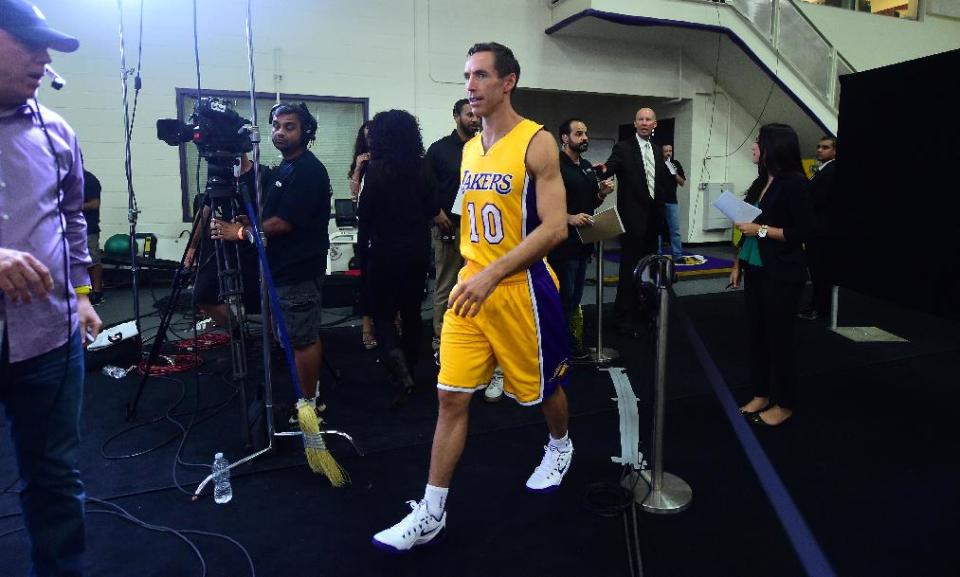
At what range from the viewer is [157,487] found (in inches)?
103

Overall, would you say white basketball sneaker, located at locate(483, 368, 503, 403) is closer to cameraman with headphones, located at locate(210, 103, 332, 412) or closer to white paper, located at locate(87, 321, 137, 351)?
cameraman with headphones, located at locate(210, 103, 332, 412)

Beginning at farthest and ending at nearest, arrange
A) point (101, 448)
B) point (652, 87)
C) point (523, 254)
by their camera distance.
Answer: point (652, 87), point (101, 448), point (523, 254)

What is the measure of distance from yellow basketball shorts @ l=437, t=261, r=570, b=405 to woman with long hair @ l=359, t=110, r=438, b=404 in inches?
48.8

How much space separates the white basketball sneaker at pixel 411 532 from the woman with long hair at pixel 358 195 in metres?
1.66

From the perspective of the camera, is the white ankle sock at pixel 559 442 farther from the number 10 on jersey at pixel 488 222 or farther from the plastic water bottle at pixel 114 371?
the plastic water bottle at pixel 114 371

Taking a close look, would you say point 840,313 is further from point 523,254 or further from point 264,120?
point 264,120

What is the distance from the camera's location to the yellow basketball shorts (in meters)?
2.14

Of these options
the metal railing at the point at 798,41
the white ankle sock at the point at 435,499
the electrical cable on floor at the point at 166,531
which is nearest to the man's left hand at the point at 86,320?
the electrical cable on floor at the point at 166,531

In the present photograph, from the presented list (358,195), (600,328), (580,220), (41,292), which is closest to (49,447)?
(41,292)

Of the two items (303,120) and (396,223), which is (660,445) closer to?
(396,223)

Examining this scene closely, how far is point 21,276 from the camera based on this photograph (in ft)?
4.37

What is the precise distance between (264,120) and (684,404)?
6.05 m

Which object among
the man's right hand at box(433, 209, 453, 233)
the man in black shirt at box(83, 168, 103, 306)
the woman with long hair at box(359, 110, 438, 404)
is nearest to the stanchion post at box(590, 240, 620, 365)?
the man's right hand at box(433, 209, 453, 233)

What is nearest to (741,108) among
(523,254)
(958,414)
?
(958,414)
